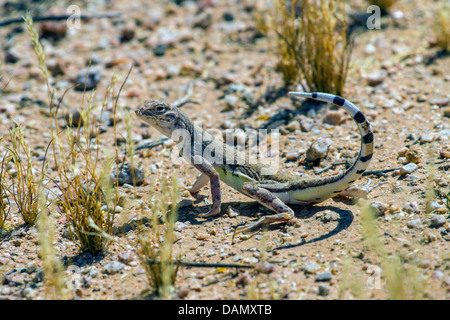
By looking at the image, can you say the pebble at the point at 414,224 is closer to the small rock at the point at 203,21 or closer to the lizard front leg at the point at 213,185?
the lizard front leg at the point at 213,185

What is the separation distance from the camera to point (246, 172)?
17.9ft

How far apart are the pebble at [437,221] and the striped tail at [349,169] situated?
0.78m

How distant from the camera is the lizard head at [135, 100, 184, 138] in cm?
548

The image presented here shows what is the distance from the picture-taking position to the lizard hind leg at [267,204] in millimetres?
4867

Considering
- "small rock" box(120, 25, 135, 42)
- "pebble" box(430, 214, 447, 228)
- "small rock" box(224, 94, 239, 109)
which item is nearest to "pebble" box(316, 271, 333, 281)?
"pebble" box(430, 214, 447, 228)

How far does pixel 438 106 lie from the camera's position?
22.3 ft

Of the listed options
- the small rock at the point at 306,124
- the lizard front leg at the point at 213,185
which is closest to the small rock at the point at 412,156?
the small rock at the point at 306,124

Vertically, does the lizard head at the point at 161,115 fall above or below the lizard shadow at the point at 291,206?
above

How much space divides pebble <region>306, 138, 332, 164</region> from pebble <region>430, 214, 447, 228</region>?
171 centimetres

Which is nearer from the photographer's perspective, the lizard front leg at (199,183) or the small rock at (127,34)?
the lizard front leg at (199,183)

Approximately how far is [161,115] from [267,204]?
1.63m

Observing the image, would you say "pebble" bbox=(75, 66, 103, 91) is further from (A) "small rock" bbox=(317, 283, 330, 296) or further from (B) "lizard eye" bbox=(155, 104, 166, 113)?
(A) "small rock" bbox=(317, 283, 330, 296)

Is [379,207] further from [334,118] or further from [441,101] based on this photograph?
[441,101]

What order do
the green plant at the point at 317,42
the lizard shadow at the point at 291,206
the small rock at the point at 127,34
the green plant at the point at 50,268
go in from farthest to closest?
the small rock at the point at 127,34
the green plant at the point at 317,42
the lizard shadow at the point at 291,206
the green plant at the point at 50,268
